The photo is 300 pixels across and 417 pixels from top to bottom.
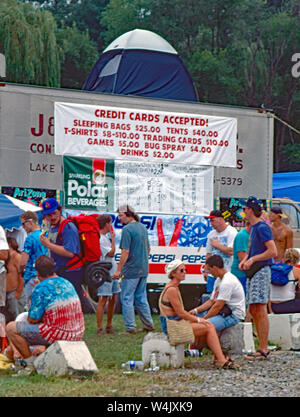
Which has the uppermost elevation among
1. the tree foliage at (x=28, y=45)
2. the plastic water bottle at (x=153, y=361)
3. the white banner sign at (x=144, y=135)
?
the tree foliage at (x=28, y=45)

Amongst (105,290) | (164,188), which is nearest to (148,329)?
(105,290)

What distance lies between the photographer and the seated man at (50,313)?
8.21 m

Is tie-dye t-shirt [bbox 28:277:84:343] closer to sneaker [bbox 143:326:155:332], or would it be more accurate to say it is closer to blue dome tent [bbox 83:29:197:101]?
sneaker [bbox 143:326:155:332]

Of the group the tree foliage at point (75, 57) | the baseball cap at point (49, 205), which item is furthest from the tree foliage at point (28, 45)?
the baseball cap at point (49, 205)

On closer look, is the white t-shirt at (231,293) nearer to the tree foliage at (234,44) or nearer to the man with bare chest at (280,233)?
the man with bare chest at (280,233)

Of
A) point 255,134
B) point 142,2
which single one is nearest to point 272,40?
point 142,2

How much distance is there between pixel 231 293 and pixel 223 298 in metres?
0.11

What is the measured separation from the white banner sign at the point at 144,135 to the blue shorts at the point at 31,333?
4892mm

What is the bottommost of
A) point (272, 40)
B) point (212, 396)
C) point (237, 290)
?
point (212, 396)

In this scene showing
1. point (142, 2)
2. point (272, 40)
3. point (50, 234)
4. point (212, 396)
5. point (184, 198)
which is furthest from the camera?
point (142, 2)

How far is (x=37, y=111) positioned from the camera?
12.8 meters

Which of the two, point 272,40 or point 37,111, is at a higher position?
point 272,40

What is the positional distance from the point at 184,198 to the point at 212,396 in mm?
6799

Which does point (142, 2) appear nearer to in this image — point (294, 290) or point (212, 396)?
point (294, 290)
